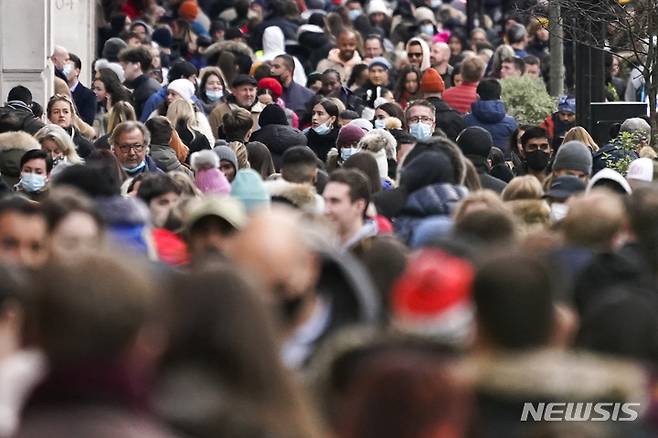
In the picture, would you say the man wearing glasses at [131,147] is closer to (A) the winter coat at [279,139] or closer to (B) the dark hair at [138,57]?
(A) the winter coat at [279,139]

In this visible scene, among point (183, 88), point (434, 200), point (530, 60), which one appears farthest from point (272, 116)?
point (530, 60)

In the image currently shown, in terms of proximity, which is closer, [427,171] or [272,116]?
[427,171]

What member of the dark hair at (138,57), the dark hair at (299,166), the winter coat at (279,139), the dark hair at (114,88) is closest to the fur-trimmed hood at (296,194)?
the dark hair at (299,166)

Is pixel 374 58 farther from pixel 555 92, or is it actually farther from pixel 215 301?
pixel 215 301

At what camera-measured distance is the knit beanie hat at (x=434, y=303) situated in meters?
5.12

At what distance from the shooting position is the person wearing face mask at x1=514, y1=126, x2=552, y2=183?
1363 centimetres

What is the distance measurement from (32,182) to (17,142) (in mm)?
824

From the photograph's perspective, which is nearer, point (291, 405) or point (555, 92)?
point (291, 405)

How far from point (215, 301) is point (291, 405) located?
0.31m

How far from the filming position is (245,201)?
9.60 metres

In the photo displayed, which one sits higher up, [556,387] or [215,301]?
[215,301]

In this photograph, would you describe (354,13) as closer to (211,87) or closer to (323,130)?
(211,87)

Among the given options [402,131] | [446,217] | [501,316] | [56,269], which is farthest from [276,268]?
[402,131]

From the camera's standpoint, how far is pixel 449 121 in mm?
17172
